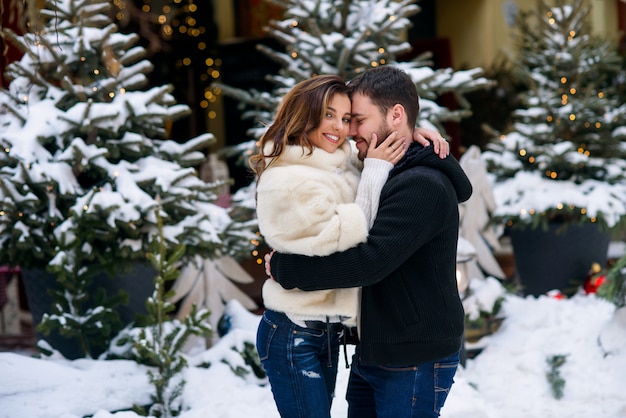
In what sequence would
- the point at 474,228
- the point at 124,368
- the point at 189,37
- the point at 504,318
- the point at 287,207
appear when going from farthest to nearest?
the point at 189,37 → the point at 474,228 → the point at 504,318 → the point at 124,368 → the point at 287,207

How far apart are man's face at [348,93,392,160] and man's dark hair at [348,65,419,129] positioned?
0.06ft

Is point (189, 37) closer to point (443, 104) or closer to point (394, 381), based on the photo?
point (443, 104)

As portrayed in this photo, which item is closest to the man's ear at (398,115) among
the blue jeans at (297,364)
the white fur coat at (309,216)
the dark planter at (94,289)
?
the white fur coat at (309,216)

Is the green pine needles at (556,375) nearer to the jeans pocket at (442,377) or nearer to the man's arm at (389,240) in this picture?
the jeans pocket at (442,377)

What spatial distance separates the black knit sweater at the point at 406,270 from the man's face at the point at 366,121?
0.13 meters

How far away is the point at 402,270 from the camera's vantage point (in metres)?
2.77

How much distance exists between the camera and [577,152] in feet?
27.4

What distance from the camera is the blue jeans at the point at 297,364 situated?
283 centimetres

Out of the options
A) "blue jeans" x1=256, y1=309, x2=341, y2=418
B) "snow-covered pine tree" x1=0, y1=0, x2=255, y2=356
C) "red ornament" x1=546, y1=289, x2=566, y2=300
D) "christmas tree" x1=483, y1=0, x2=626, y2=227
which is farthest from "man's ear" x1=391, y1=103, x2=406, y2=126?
"christmas tree" x1=483, y1=0, x2=626, y2=227

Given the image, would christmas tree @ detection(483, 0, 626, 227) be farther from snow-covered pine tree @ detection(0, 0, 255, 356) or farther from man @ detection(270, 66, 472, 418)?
man @ detection(270, 66, 472, 418)

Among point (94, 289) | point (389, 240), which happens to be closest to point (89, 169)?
point (94, 289)

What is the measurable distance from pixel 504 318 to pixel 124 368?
3315 mm

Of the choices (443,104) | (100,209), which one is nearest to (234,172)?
(443,104)

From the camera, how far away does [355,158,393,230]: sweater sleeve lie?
2768mm
